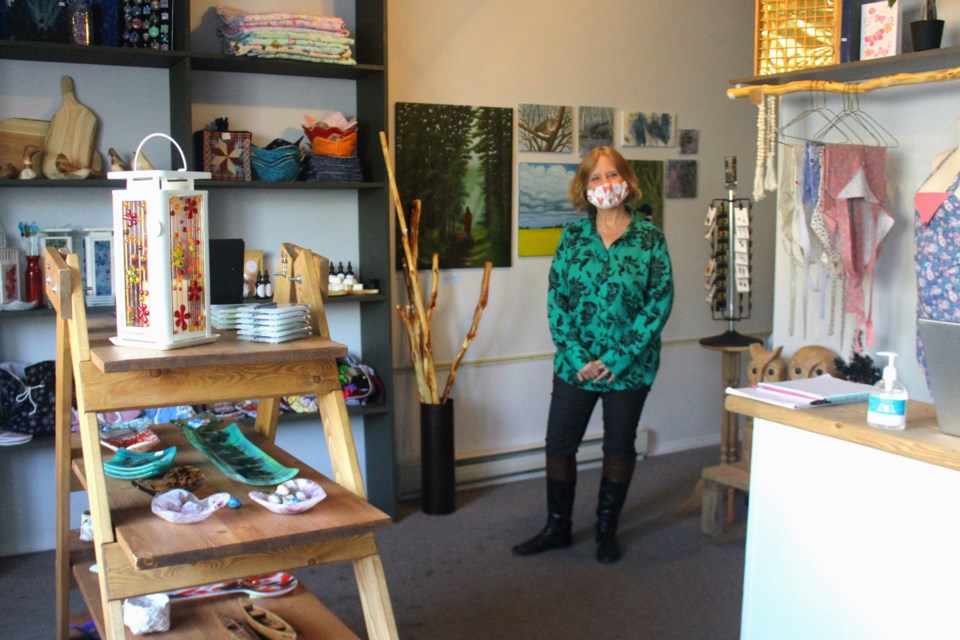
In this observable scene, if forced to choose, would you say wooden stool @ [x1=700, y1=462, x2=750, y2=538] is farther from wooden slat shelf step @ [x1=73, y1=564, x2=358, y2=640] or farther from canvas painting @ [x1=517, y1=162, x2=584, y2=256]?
wooden slat shelf step @ [x1=73, y1=564, x2=358, y2=640]

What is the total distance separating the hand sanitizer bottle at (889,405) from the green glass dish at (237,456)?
1404 millimetres

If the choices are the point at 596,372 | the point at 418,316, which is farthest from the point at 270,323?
the point at 418,316

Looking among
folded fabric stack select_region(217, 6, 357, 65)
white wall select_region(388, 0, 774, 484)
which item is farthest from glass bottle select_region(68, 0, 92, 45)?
white wall select_region(388, 0, 774, 484)

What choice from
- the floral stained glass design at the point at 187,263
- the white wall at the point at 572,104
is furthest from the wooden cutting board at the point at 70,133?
the floral stained glass design at the point at 187,263

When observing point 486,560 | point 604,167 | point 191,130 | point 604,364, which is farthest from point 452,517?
point 191,130

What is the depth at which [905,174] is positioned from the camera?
12.1 feet

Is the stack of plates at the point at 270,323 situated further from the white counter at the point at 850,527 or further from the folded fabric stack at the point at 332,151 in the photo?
the folded fabric stack at the point at 332,151

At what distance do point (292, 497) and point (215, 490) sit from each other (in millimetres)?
228

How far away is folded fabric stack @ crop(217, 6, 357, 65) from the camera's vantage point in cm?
395

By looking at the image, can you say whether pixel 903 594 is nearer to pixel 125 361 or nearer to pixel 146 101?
pixel 125 361

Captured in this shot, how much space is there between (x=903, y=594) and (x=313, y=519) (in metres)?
1.38

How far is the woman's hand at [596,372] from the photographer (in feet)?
12.2

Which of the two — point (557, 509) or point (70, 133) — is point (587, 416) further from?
point (70, 133)

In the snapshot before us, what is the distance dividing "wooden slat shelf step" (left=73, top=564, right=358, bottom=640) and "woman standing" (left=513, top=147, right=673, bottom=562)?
1588 mm
